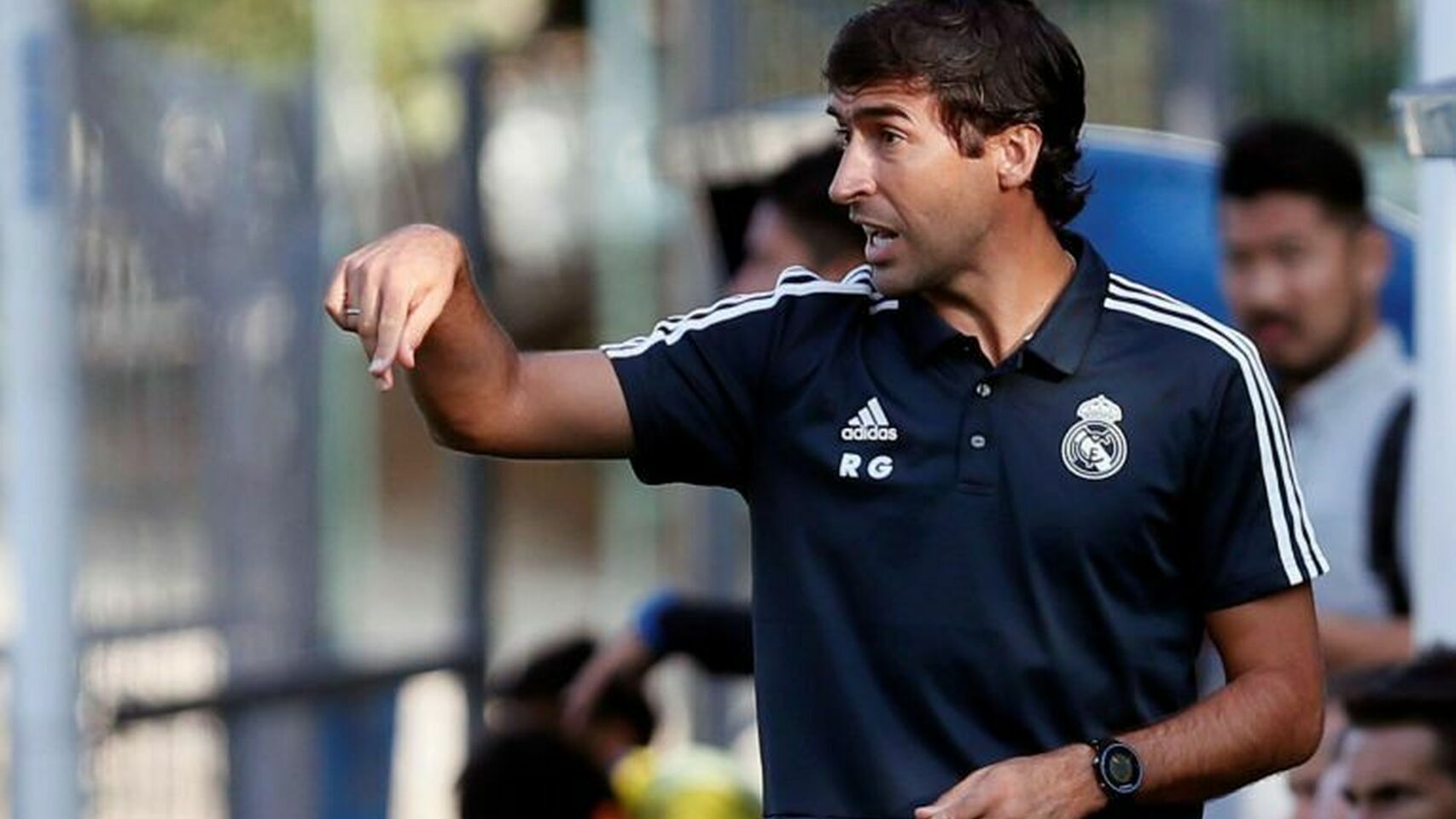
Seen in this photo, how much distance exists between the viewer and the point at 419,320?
125 inches

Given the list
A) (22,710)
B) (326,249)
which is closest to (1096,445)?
(22,710)

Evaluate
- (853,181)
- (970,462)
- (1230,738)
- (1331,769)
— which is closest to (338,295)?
(853,181)

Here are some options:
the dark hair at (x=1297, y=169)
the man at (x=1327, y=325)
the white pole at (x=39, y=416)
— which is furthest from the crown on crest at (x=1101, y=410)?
the white pole at (x=39, y=416)

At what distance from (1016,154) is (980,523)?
0.41 m

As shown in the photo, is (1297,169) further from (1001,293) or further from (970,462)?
(970,462)

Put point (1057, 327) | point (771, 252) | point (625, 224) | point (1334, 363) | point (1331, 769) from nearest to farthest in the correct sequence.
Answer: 1. point (1057, 327)
2. point (1331, 769)
3. point (1334, 363)
4. point (771, 252)
5. point (625, 224)

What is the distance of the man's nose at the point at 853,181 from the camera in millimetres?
3398

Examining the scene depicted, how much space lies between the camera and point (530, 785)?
17.8 feet

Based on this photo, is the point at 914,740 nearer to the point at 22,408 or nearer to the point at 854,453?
the point at 854,453

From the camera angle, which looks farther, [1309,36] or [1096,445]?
[1309,36]

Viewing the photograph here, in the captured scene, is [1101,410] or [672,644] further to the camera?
[672,644]

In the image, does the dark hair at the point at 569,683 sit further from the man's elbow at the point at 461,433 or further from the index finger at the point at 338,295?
the index finger at the point at 338,295

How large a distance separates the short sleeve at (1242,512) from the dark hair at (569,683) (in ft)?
10.3

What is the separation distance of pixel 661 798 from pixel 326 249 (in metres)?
1.89
